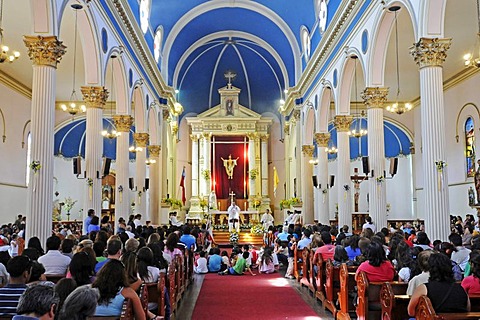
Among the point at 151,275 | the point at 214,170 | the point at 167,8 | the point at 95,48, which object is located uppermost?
the point at 167,8

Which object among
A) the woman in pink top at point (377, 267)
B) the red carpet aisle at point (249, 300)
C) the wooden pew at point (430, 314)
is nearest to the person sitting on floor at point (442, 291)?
the wooden pew at point (430, 314)

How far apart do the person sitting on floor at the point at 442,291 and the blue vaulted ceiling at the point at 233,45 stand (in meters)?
13.4

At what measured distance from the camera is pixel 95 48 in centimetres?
1271

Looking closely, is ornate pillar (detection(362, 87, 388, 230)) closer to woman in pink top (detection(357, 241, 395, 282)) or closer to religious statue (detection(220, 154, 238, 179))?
woman in pink top (detection(357, 241, 395, 282))

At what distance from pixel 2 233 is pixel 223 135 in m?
19.1

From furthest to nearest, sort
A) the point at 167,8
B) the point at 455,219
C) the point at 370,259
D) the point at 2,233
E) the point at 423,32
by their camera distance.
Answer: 1. the point at 167,8
2. the point at 455,219
3. the point at 2,233
4. the point at 423,32
5. the point at 370,259

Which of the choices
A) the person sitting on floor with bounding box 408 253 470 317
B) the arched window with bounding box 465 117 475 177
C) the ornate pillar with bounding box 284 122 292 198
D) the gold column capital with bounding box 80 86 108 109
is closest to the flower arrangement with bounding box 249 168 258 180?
the ornate pillar with bounding box 284 122 292 198

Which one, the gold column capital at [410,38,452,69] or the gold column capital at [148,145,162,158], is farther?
the gold column capital at [148,145,162,158]

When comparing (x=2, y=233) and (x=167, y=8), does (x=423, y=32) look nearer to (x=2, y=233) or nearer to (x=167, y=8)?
(x=2, y=233)

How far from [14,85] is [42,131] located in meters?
11.0

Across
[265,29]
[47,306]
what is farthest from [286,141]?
[47,306]

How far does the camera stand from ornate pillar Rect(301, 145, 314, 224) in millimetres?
22594

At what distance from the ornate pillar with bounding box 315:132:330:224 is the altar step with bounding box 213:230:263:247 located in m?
3.73

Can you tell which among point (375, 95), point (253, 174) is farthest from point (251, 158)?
point (375, 95)
